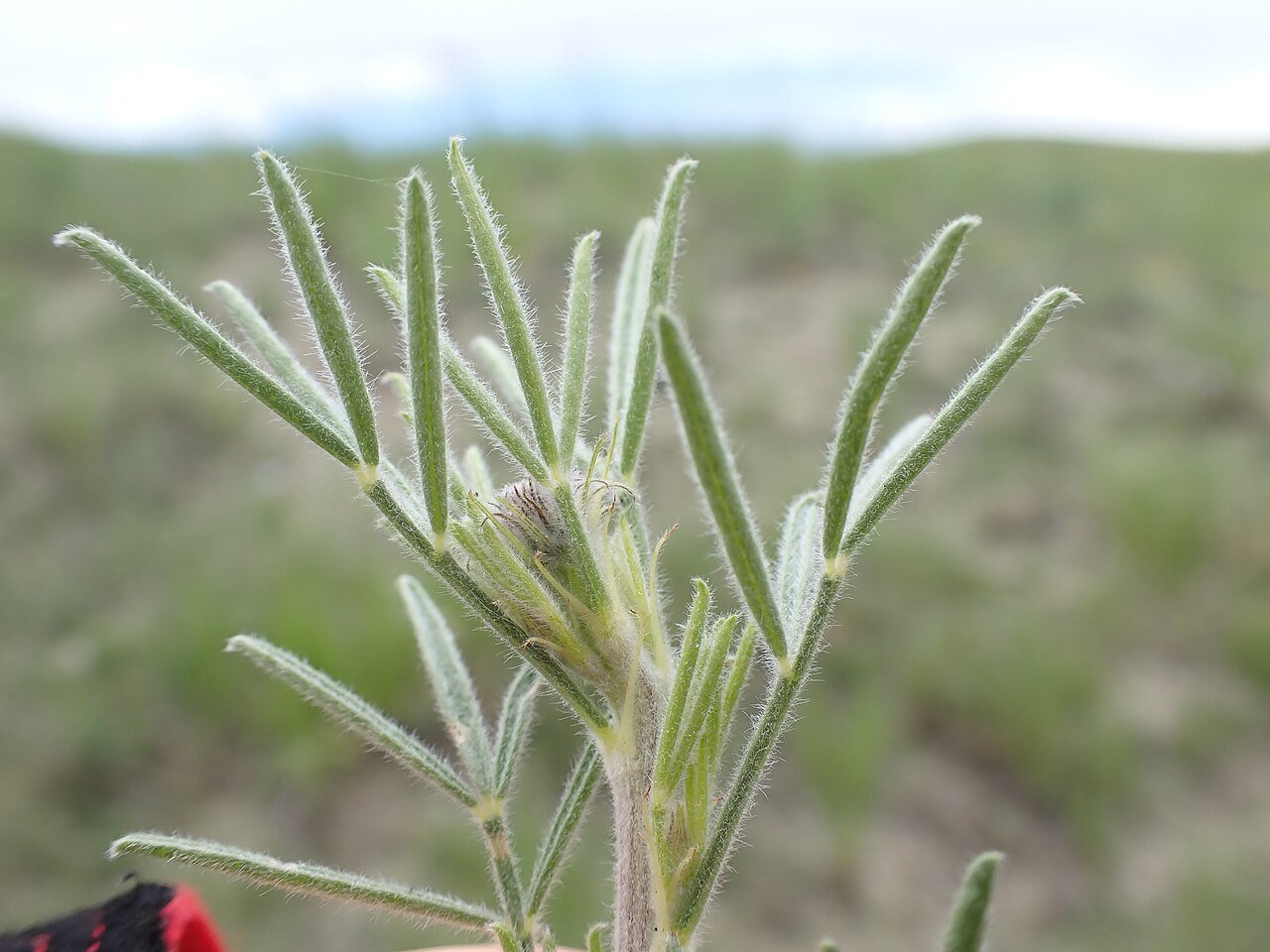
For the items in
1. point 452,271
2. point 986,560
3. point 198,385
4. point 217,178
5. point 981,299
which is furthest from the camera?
point 217,178

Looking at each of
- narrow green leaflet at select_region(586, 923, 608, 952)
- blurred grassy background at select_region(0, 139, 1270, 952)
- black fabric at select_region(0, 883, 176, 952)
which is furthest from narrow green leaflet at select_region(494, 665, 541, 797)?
blurred grassy background at select_region(0, 139, 1270, 952)

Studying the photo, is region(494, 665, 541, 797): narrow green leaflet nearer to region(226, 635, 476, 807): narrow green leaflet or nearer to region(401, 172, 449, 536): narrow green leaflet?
region(226, 635, 476, 807): narrow green leaflet

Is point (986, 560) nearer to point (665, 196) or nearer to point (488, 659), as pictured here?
point (488, 659)

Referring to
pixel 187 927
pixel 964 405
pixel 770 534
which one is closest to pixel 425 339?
pixel 964 405

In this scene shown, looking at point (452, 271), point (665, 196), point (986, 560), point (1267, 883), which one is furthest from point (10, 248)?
point (1267, 883)

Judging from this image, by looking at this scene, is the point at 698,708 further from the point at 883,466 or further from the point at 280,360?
the point at 280,360
